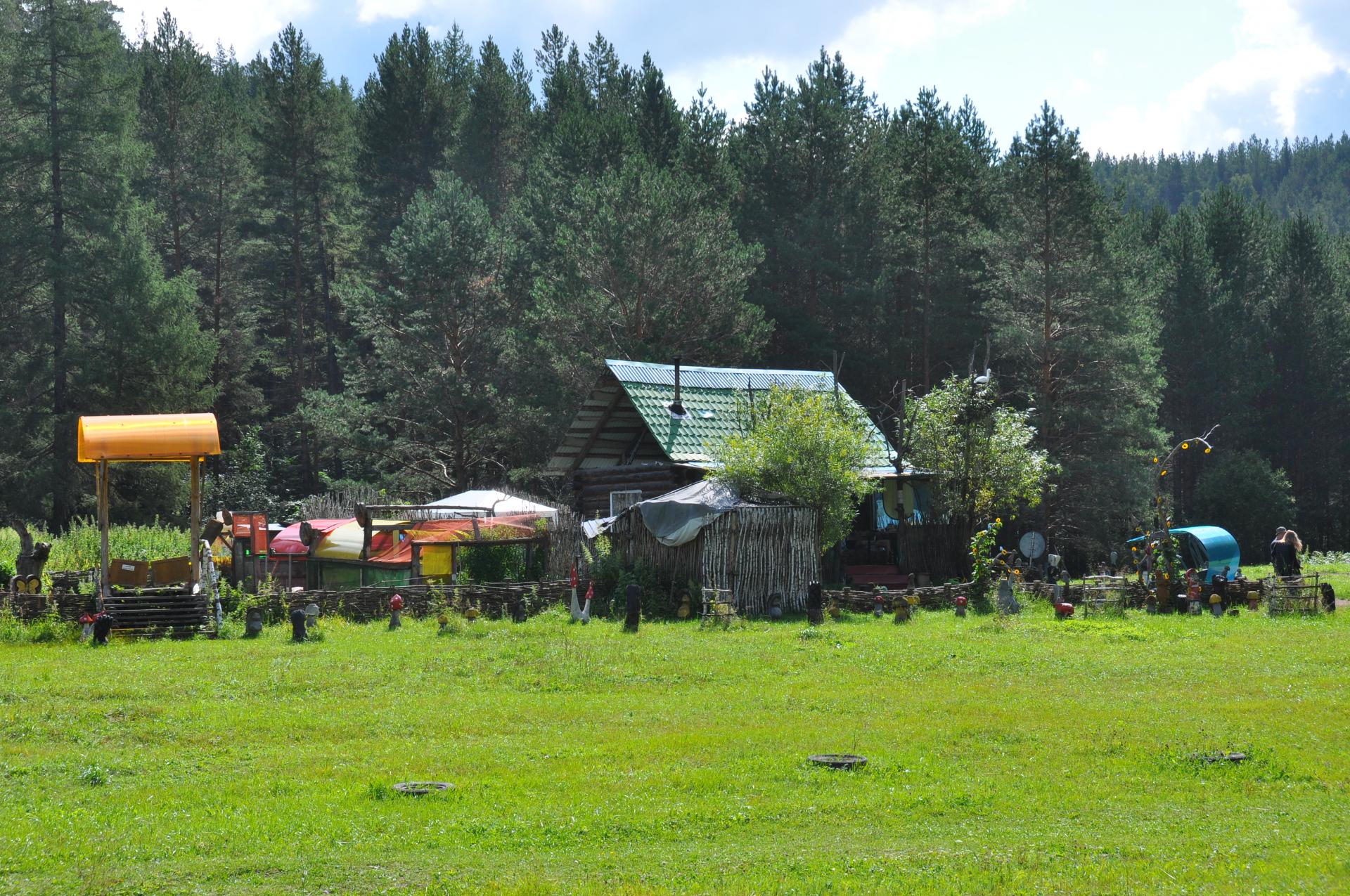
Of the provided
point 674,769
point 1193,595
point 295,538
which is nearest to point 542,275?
point 295,538

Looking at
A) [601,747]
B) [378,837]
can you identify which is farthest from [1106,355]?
[378,837]

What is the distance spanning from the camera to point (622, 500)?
33156 mm

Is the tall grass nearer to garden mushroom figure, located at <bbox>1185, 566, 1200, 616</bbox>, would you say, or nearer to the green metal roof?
the green metal roof

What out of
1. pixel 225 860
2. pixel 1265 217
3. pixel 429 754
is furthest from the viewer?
pixel 1265 217

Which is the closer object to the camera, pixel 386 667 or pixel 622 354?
pixel 386 667

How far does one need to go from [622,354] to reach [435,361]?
28.2 ft

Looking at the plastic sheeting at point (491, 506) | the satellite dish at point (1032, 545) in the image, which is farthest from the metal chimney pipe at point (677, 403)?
the satellite dish at point (1032, 545)

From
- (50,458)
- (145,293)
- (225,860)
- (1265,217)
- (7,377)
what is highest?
(1265,217)

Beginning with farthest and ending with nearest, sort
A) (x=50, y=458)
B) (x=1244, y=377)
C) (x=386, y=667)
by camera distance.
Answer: (x=1244, y=377) → (x=50, y=458) → (x=386, y=667)

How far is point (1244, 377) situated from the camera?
6375cm

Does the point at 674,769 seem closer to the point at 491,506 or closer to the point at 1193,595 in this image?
the point at 1193,595

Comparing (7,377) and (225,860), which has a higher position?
(7,377)

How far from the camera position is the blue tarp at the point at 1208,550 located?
98.6ft

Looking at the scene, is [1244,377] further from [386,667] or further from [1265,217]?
[386,667]
